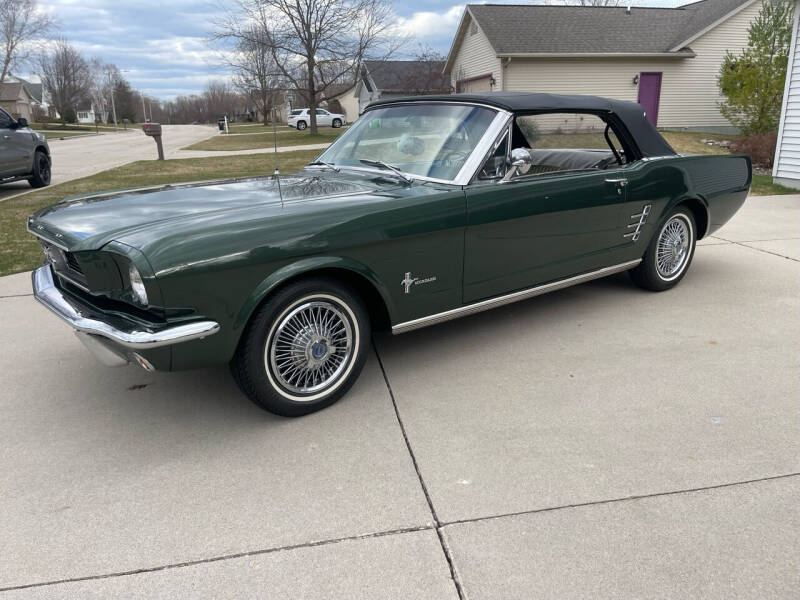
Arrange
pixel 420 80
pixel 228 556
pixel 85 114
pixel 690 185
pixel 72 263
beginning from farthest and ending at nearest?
pixel 85 114, pixel 420 80, pixel 690 185, pixel 72 263, pixel 228 556

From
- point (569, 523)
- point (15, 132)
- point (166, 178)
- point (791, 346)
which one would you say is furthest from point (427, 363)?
point (166, 178)

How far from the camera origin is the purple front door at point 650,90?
24.0m

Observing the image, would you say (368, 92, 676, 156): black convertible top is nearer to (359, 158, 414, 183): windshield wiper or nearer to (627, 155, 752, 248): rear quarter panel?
(627, 155, 752, 248): rear quarter panel

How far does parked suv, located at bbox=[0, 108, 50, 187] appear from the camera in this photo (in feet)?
37.5

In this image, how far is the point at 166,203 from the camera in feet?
11.3

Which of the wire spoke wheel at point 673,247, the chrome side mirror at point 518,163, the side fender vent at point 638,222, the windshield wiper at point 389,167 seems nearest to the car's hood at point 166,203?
the windshield wiper at point 389,167

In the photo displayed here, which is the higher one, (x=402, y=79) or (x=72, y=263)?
(x=402, y=79)

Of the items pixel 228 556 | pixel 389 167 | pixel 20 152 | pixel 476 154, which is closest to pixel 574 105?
pixel 476 154

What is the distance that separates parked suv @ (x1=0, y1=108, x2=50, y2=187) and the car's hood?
30.6 feet

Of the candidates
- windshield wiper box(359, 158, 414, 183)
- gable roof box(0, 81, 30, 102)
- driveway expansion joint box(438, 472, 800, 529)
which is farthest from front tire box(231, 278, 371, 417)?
gable roof box(0, 81, 30, 102)

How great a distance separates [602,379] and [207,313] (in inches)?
87.0

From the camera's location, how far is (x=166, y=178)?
14.4m

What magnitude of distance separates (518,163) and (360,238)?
1162 mm

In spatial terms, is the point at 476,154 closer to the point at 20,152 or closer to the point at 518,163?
the point at 518,163
